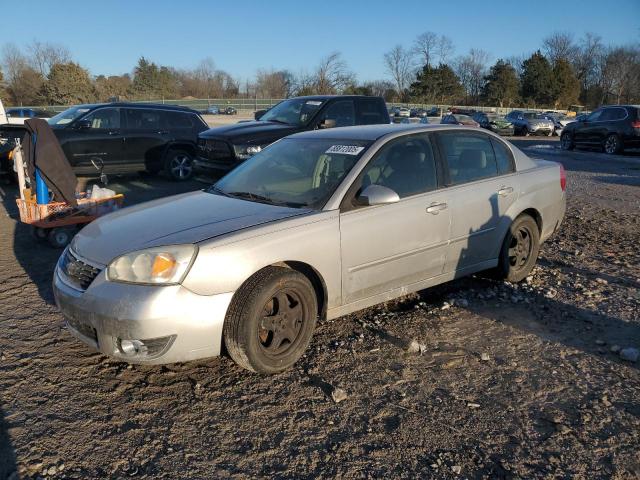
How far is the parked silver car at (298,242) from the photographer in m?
3.10

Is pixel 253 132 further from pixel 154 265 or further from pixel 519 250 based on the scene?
A: pixel 154 265

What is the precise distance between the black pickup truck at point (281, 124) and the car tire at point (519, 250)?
4941mm

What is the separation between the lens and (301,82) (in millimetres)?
58094

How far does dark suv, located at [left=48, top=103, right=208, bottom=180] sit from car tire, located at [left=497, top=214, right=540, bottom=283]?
27.5ft

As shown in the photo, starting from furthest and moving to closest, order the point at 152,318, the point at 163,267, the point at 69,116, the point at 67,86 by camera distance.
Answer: the point at 67,86 → the point at 69,116 → the point at 163,267 → the point at 152,318

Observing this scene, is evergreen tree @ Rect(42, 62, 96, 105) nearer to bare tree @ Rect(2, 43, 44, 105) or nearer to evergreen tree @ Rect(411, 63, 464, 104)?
bare tree @ Rect(2, 43, 44, 105)

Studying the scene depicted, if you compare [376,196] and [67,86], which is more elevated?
[67,86]

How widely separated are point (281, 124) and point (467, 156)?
558cm

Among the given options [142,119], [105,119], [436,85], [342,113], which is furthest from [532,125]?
[436,85]

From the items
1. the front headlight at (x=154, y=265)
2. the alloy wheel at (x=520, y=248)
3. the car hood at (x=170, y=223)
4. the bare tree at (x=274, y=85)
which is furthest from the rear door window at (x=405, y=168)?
the bare tree at (x=274, y=85)

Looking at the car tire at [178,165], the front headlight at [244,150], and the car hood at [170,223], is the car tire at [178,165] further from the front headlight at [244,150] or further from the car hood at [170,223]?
the car hood at [170,223]

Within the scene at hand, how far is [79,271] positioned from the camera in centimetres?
340

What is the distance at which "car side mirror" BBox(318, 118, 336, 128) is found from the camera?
9.42 meters

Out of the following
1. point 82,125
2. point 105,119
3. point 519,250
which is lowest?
point 519,250
